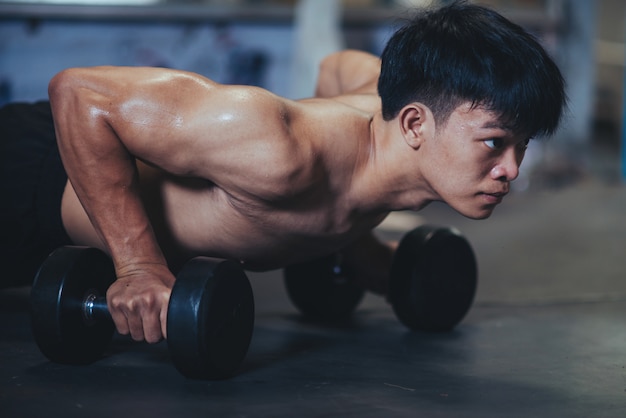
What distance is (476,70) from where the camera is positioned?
4.74ft

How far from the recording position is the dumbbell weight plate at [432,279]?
1.91m

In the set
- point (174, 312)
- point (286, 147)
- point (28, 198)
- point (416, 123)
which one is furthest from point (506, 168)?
point (28, 198)

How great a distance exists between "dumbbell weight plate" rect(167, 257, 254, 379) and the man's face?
410 millimetres

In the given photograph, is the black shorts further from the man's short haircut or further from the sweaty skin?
the man's short haircut

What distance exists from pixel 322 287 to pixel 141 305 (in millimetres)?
710

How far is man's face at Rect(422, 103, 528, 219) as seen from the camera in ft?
4.78

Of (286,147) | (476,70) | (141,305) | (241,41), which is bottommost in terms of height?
(241,41)

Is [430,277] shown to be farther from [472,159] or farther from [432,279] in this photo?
[472,159]

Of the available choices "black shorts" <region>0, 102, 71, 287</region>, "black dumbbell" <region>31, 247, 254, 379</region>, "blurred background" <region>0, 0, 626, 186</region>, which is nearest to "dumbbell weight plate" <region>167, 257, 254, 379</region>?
"black dumbbell" <region>31, 247, 254, 379</region>

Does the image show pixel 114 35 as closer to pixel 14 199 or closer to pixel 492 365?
pixel 14 199

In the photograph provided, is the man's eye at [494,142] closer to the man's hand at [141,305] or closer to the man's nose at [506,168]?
the man's nose at [506,168]

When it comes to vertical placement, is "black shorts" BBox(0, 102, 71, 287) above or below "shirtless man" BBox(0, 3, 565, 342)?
below

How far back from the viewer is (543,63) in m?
1.46

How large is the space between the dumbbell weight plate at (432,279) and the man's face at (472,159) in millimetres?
395
